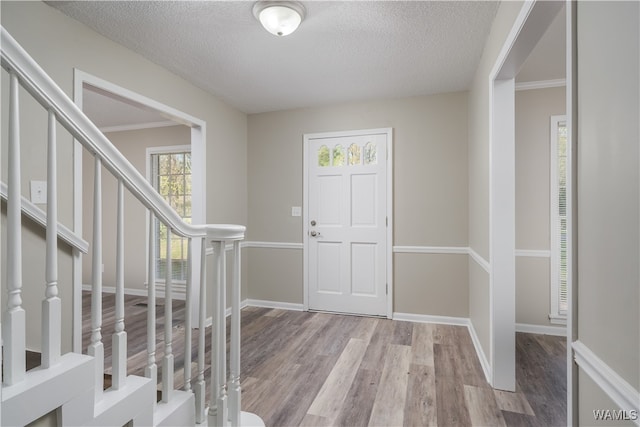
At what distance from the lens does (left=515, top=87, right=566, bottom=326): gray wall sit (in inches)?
123

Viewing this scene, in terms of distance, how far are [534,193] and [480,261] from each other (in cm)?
110

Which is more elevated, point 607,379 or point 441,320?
point 607,379

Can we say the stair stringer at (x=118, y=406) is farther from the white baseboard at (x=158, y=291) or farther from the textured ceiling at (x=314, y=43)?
the white baseboard at (x=158, y=291)

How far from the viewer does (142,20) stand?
214cm

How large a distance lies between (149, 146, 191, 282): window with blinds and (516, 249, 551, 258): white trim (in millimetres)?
4083

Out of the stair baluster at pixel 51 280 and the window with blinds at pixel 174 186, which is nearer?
the stair baluster at pixel 51 280

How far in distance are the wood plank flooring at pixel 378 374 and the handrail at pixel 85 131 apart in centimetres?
117

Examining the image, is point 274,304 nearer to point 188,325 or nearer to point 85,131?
point 188,325

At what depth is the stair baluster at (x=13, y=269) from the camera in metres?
0.84

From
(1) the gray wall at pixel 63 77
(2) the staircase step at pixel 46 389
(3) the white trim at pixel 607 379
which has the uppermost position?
(1) the gray wall at pixel 63 77

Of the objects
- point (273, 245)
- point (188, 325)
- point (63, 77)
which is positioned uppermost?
point (63, 77)

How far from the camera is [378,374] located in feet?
7.82

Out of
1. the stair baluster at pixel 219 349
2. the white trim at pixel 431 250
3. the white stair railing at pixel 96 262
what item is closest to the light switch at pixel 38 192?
the white stair railing at pixel 96 262

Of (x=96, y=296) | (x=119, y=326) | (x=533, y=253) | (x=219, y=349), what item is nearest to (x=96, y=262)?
(x=96, y=296)
